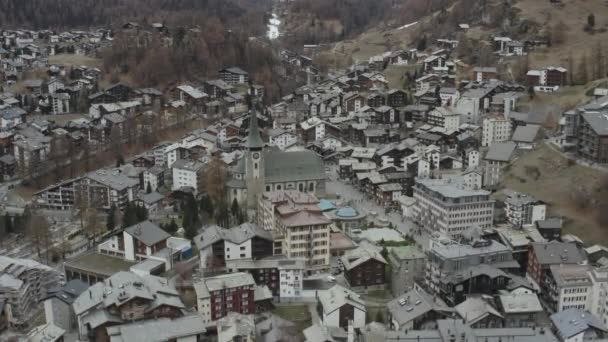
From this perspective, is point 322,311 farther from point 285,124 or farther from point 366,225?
point 285,124

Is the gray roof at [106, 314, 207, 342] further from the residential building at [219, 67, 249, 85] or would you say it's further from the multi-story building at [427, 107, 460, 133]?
Result: the residential building at [219, 67, 249, 85]

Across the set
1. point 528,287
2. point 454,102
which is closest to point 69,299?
point 528,287

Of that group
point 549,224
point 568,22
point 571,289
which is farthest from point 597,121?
point 568,22

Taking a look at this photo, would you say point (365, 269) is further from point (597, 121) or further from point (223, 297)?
point (597, 121)

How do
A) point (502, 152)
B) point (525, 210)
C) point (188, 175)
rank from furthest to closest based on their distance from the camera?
point (188, 175) < point (502, 152) < point (525, 210)

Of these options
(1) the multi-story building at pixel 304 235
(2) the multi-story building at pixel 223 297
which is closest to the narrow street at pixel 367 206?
(1) the multi-story building at pixel 304 235

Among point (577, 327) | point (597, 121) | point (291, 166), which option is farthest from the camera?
point (291, 166)
